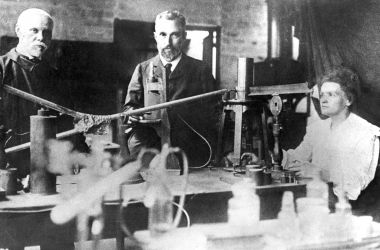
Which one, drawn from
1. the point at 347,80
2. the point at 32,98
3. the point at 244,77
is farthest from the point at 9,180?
the point at 347,80

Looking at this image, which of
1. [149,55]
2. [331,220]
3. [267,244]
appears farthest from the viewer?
[149,55]

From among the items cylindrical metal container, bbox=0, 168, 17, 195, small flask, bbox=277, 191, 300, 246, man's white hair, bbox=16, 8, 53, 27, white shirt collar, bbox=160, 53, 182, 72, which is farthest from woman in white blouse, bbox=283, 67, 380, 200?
man's white hair, bbox=16, 8, 53, 27

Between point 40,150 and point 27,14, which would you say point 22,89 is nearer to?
point 27,14

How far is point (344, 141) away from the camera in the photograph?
107 inches

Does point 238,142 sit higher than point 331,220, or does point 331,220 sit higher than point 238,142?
point 238,142

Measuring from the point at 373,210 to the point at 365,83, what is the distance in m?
0.87

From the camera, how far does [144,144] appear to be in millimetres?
2639

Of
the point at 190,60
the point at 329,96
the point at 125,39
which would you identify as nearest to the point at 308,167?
the point at 329,96

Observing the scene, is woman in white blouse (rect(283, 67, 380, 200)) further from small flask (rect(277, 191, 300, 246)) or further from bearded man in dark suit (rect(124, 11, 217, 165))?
small flask (rect(277, 191, 300, 246))

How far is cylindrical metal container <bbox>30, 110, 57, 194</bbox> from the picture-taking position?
1770 millimetres

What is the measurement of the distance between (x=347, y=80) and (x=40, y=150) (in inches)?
78.5

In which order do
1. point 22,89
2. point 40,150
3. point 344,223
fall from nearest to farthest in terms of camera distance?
point 40,150 → point 344,223 → point 22,89

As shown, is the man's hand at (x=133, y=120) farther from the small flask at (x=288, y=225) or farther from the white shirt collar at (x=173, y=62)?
the small flask at (x=288, y=225)

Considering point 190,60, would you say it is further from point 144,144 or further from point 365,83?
point 365,83
